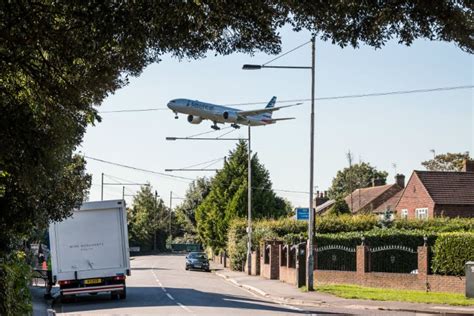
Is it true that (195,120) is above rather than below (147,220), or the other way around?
above

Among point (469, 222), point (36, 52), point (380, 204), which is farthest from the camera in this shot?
point (380, 204)

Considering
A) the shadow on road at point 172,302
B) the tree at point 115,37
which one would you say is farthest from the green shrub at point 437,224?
the tree at point 115,37

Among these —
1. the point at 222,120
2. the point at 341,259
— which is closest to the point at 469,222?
the point at 341,259

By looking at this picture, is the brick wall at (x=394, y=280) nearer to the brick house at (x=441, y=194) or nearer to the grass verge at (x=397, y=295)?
the grass verge at (x=397, y=295)

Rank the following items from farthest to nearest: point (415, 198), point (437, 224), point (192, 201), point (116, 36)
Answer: point (192, 201), point (415, 198), point (437, 224), point (116, 36)

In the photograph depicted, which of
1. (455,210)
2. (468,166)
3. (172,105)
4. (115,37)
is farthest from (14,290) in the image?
(468,166)

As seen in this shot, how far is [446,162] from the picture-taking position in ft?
323

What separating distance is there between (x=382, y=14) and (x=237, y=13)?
1.35 metres

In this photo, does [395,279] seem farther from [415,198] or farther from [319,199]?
[319,199]

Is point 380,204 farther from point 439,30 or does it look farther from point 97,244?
point 439,30

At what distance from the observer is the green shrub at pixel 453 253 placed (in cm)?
2762

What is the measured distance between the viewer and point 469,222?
4253 centimetres

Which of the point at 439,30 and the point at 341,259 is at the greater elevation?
the point at 439,30

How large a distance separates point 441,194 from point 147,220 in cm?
6146
